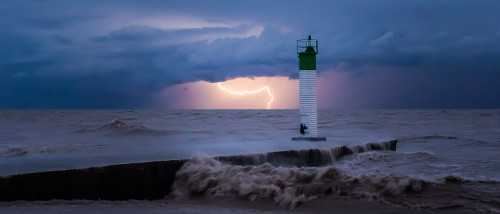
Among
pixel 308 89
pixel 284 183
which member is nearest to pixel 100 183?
pixel 284 183

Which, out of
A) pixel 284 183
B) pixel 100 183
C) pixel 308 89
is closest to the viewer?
pixel 100 183

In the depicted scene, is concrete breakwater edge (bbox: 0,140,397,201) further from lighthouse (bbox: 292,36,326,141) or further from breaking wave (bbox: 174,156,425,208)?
lighthouse (bbox: 292,36,326,141)

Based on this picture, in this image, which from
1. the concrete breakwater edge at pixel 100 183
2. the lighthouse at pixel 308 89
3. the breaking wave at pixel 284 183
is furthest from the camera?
the lighthouse at pixel 308 89

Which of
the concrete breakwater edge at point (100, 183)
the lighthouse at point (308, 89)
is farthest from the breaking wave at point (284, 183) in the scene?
the lighthouse at point (308, 89)

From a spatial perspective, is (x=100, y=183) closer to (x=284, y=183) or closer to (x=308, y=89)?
(x=284, y=183)

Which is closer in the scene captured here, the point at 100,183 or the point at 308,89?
the point at 100,183

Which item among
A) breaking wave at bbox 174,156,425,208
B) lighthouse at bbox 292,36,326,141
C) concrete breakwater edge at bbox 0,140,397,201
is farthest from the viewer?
lighthouse at bbox 292,36,326,141

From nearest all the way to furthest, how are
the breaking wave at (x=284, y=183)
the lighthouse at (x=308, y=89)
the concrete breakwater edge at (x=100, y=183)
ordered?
the concrete breakwater edge at (x=100, y=183) < the breaking wave at (x=284, y=183) < the lighthouse at (x=308, y=89)

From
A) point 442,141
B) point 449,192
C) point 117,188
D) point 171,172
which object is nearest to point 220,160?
point 171,172

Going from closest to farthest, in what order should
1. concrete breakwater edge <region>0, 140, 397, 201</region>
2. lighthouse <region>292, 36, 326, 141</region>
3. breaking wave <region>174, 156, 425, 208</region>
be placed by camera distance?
concrete breakwater edge <region>0, 140, 397, 201</region> → breaking wave <region>174, 156, 425, 208</region> → lighthouse <region>292, 36, 326, 141</region>

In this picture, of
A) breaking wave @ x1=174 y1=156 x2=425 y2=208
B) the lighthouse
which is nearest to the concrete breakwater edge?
breaking wave @ x1=174 y1=156 x2=425 y2=208

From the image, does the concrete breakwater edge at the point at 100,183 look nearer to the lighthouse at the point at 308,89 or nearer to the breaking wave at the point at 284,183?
the breaking wave at the point at 284,183

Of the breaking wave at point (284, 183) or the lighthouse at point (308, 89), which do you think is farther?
the lighthouse at point (308, 89)

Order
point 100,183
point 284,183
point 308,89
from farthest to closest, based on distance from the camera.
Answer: point 308,89 < point 284,183 < point 100,183
